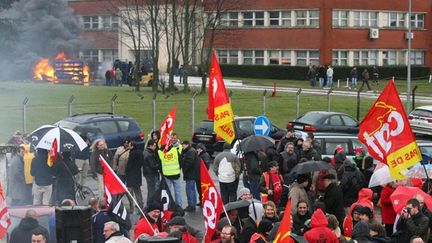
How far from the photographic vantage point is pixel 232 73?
225ft

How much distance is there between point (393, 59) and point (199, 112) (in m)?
34.8

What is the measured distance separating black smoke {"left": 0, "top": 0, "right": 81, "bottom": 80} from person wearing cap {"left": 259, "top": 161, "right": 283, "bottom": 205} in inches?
1901

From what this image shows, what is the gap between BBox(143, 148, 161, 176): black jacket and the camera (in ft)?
61.9

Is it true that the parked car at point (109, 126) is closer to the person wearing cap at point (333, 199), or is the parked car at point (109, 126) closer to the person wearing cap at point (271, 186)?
the person wearing cap at point (271, 186)

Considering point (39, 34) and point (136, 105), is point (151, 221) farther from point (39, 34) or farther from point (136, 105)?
point (39, 34)

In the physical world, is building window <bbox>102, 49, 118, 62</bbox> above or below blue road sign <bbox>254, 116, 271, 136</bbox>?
above

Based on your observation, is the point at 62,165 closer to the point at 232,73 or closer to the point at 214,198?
the point at 214,198

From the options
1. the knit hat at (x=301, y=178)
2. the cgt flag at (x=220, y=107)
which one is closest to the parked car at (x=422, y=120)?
the knit hat at (x=301, y=178)

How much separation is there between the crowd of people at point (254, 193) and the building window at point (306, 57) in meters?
44.2

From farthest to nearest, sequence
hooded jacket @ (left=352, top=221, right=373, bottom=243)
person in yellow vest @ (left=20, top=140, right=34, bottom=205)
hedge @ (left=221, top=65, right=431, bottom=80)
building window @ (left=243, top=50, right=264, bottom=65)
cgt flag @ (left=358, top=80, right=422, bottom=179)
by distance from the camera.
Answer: building window @ (left=243, top=50, right=264, bottom=65) < hedge @ (left=221, top=65, right=431, bottom=80) < person in yellow vest @ (left=20, top=140, right=34, bottom=205) < cgt flag @ (left=358, top=80, right=422, bottom=179) < hooded jacket @ (left=352, top=221, right=373, bottom=243)

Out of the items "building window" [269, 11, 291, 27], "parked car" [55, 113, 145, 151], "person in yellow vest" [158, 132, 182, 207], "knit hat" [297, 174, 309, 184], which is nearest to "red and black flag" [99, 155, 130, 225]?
"knit hat" [297, 174, 309, 184]

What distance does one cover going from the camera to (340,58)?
66375mm

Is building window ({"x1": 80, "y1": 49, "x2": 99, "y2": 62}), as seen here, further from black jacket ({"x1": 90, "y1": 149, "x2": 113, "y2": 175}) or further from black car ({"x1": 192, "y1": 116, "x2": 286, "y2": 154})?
black jacket ({"x1": 90, "y1": 149, "x2": 113, "y2": 175})

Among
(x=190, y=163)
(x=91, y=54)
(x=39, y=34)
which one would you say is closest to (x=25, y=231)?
(x=190, y=163)
